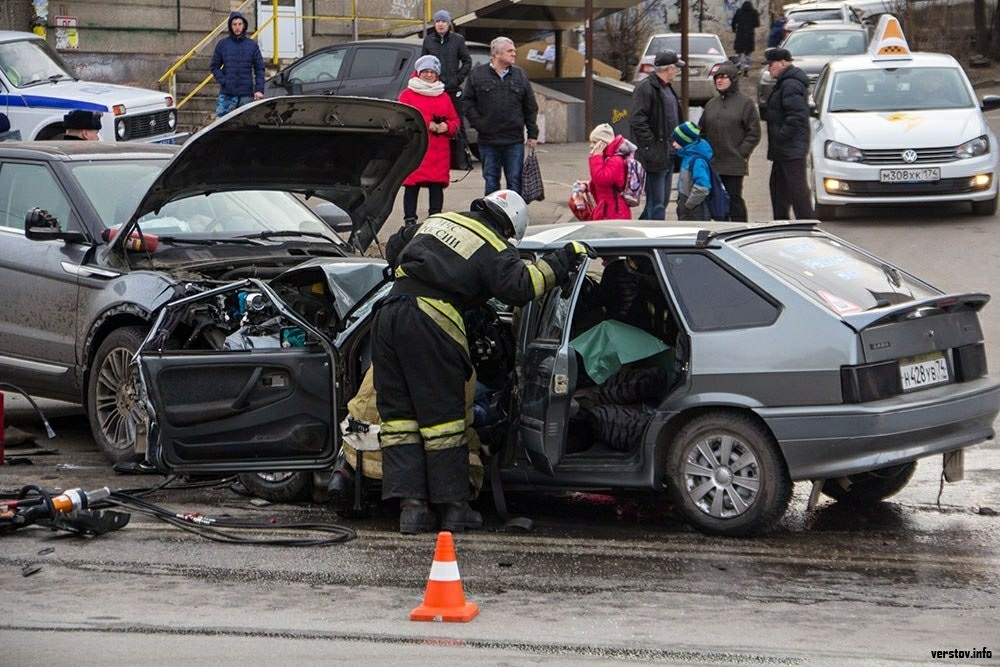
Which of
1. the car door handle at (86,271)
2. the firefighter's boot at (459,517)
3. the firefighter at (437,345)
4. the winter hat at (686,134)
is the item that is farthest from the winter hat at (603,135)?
the firefighter's boot at (459,517)

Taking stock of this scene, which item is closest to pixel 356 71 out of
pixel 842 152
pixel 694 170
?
pixel 842 152

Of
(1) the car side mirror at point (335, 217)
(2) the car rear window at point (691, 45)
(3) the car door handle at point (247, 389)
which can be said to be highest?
(2) the car rear window at point (691, 45)

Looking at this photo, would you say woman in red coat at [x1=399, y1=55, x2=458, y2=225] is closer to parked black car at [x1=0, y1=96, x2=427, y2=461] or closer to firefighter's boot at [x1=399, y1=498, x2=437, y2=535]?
parked black car at [x1=0, y1=96, x2=427, y2=461]

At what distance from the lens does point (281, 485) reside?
759 cm

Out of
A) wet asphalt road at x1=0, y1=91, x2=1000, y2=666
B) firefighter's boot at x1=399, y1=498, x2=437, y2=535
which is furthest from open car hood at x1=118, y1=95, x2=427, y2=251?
firefighter's boot at x1=399, y1=498, x2=437, y2=535

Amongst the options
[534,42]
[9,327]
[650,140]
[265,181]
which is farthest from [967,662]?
[534,42]

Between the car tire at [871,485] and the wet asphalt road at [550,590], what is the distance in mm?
115

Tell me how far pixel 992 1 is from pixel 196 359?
29.4m

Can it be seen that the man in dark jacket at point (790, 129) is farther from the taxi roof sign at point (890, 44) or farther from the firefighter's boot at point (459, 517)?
the firefighter's boot at point (459, 517)

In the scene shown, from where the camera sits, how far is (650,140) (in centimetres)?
1267

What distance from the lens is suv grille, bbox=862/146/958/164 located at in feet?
47.6

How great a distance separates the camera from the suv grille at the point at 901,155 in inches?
571

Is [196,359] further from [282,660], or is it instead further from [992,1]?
[992,1]

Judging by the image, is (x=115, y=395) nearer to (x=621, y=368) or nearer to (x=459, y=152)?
(x=621, y=368)
